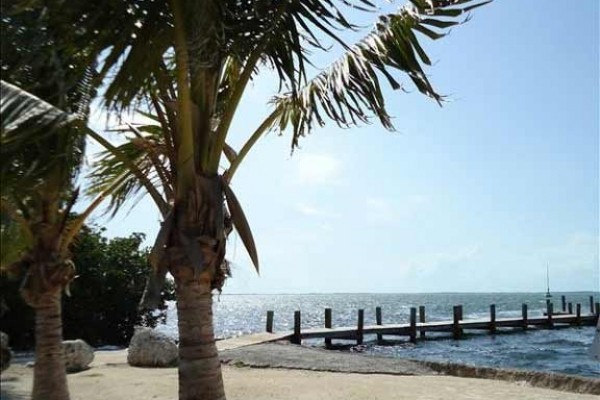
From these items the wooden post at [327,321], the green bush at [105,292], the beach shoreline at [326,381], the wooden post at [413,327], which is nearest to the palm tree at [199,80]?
the beach shoreline at [326,381]

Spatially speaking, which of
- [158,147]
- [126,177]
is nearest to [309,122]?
[158,147]

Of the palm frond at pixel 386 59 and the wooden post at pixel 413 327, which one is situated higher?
the palm frond at pixel 386 59

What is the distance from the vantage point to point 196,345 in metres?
5.42

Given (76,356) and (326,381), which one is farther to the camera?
(76,356)

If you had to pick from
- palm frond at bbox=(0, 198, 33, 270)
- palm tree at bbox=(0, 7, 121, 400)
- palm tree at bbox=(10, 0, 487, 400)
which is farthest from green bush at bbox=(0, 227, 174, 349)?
palm tree at bbox=(10, 0, 487, 400)

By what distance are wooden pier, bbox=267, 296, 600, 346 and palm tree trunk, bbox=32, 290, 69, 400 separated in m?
15.8

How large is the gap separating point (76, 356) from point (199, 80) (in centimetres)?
928

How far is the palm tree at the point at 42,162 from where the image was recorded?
3709mm

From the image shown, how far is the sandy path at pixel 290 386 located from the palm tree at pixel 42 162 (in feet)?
10.7

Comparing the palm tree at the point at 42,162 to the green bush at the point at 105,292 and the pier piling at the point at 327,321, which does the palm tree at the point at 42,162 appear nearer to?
the green bush at the point at 105,292

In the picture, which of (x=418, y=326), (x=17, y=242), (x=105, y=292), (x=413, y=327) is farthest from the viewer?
(x=418, y=326)

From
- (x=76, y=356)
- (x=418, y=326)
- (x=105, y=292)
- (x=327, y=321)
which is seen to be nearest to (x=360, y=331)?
(x=327, y=321)

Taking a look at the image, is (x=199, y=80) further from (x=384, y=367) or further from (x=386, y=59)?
(x=384, y=367)

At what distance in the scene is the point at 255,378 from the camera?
1244 cm
